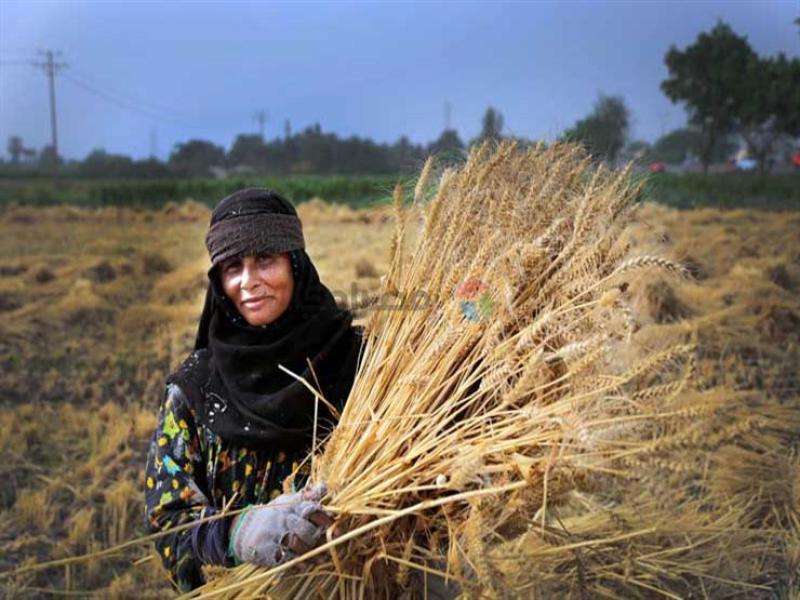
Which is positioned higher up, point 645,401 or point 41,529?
point 645,401

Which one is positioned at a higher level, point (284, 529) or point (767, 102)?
point (767, 102)

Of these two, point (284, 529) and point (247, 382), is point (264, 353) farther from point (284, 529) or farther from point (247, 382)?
point (284, 529)

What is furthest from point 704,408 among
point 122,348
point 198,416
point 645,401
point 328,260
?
point 328,260

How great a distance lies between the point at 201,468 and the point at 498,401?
0.61m

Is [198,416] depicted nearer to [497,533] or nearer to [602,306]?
[497,533]

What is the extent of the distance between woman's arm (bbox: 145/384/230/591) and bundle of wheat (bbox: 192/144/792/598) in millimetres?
79

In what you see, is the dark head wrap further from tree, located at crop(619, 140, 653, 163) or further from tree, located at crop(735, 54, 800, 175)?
tree, located at crop(735, 54, 800, 175)

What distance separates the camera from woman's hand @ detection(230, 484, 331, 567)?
47.1 inches

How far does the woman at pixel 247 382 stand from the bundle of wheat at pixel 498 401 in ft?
0.44

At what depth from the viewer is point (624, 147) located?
6.75ft

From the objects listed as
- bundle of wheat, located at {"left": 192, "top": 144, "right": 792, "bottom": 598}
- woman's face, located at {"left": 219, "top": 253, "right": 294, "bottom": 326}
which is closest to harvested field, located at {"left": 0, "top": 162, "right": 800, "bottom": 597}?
bundle of wheat, located at {"left": 192, "top": 144, "right": 792, "bottom": 598}

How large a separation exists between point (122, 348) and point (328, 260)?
2809 mm

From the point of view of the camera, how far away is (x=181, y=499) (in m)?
1.43

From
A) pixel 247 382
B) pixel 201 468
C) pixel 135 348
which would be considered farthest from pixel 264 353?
pixel 135 348
